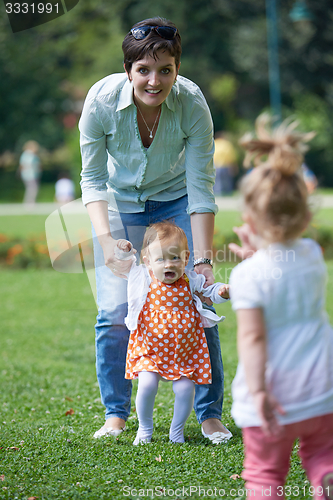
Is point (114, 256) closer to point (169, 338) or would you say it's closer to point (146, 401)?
point (169, 338)

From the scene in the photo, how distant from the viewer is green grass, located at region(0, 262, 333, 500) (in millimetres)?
2633

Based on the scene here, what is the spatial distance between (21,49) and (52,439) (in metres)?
28.4

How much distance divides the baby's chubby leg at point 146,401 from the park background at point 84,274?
74 millimetres

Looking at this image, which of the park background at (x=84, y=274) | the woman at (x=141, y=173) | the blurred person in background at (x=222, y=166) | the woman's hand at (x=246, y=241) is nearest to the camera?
the woman's hand at (x=246, y=241)

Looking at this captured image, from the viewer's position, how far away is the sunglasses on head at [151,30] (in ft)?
9.10

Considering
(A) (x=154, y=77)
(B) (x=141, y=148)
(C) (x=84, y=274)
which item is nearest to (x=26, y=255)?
(C) (x=84, y=274)

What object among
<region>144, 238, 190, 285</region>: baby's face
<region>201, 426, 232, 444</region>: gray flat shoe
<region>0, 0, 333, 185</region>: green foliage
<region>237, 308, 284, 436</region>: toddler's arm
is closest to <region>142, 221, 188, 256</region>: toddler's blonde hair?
<region>144, 238, 190, 285</region>: baby's face

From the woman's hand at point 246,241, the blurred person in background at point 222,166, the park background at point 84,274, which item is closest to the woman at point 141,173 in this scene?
the park background at point 84,274

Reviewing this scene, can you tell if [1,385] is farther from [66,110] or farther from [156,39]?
[66,110]

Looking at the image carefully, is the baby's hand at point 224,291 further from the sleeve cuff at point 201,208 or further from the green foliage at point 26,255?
the green foliage at point 26,255

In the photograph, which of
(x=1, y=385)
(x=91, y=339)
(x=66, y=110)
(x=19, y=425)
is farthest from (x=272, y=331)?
(x=66, y=110)

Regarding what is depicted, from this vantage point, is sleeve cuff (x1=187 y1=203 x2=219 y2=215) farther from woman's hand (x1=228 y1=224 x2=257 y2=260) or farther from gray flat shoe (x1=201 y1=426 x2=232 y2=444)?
gray flat shoe (x1=201 y1=426 x2=232 y2=444)

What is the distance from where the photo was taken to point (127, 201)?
10.7 ft

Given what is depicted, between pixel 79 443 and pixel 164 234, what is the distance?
119 cm
